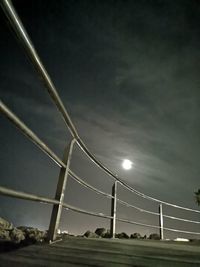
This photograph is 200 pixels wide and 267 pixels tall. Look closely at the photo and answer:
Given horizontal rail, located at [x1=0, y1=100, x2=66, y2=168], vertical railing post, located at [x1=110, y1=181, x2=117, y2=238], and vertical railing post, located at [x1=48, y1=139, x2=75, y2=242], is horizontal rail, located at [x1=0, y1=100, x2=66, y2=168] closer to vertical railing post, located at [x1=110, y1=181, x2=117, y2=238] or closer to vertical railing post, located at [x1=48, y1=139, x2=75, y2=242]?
vertical railing post, located at [x1=48, y1=139, x2=75, y2=242]

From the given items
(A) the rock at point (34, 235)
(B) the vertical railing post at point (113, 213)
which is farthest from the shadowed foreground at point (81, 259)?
(B) the vertical railing post at point (113, 213)

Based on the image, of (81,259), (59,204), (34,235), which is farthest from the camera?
(34,235)

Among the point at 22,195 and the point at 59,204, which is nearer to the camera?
the point at 22,195

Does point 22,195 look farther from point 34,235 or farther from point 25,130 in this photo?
point 34,235

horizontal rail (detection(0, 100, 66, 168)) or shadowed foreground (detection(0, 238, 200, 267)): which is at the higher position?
horizontal rail (detection(0, 100, 66, 168))

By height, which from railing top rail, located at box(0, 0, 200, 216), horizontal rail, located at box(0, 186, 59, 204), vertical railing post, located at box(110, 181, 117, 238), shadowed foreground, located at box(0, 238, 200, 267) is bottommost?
shadowed foreground, located at box(0, 238, 200, 267)

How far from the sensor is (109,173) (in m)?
3.54

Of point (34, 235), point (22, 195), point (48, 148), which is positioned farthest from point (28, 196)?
point (34, 235)

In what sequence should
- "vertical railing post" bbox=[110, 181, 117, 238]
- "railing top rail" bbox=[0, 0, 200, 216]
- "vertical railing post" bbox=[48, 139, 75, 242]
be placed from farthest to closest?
"vertical railing post" bbox=[110, 181, 117, 238], "vertical railing post" bbox=[48, 139, 75, 242], "railing top rail" bbox=[0, 0, 200, 216]

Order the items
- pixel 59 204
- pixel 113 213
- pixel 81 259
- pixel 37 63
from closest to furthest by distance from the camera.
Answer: pixel 81 259
pixel 37 63
pixel 59 204
pixel 113 213

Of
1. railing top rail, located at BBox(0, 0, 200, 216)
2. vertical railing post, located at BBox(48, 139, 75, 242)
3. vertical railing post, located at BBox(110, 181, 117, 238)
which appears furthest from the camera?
vertical railing post, located at BBox(110, 181, 117, 238)

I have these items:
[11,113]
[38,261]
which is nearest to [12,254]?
[38,261]

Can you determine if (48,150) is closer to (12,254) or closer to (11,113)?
(11,113)

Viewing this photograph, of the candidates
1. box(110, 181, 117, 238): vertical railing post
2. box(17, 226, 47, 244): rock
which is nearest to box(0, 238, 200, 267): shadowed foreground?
box(17, 226, 47, 244): rock
